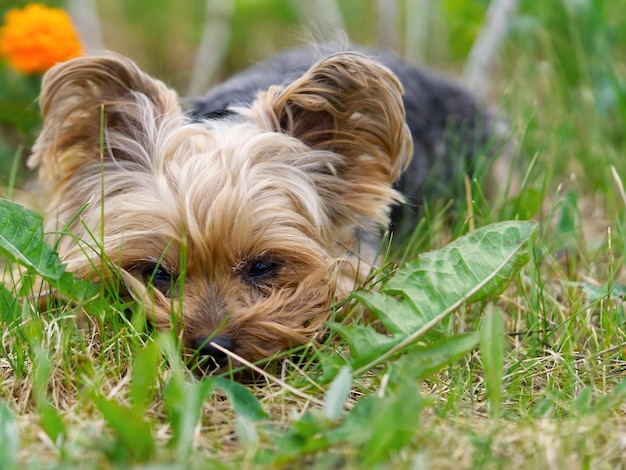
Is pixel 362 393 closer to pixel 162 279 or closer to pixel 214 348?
pixel 214 348

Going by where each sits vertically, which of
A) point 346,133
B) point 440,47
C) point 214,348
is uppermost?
point 346,133

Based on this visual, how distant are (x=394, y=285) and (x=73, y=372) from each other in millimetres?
974

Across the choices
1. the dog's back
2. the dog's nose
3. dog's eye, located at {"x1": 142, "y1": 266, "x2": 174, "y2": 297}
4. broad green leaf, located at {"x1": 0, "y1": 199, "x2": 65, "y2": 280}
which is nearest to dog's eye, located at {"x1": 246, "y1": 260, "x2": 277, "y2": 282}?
dog's eye, located at {"x1": 142, "y1": 266, "x2": 174, "y2": 297}

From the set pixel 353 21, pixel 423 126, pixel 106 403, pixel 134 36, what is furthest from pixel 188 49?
pixel 106 403

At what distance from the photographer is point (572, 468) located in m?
1.89

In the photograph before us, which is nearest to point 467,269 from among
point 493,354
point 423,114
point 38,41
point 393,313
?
point 393,313

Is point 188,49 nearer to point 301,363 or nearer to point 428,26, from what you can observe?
point 428,26

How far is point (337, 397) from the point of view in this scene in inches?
79.7

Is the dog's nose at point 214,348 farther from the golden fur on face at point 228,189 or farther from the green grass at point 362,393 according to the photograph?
the green grass at point 362,393

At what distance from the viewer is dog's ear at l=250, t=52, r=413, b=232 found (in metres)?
3.01

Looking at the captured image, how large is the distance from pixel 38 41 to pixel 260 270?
228 cm

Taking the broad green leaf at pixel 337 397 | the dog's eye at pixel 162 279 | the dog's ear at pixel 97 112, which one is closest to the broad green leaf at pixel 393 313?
the broad green leaf at pixel 337 397

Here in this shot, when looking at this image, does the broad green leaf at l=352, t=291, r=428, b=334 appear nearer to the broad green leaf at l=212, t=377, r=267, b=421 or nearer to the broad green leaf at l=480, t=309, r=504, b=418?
the broad green leaf at l=480, t=309, r=504, b=418

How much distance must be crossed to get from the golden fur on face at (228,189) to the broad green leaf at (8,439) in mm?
562
